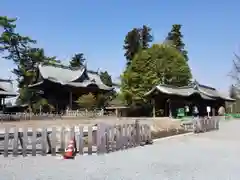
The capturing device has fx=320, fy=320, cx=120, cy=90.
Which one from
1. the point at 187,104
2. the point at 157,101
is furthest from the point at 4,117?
the point at 187,104

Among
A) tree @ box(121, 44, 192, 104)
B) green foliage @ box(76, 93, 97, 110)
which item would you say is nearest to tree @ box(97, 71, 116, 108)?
green foliage @ box(76, 93, 97, 110)

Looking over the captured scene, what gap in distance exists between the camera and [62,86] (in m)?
46.2

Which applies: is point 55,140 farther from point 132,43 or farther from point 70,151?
point 132,43

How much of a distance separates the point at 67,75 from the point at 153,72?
13743 millimetres

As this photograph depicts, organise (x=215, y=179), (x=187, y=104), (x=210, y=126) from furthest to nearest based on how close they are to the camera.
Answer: (x=187, y=104)
(x=210, y=126)
(x=215, y=179)

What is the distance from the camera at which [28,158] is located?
10.5 metres

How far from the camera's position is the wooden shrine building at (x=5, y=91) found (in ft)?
145

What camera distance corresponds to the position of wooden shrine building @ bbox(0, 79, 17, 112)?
44062 millimetres

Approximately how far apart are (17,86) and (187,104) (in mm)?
26774

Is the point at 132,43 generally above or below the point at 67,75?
above

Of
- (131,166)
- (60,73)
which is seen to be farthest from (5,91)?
(131,166)

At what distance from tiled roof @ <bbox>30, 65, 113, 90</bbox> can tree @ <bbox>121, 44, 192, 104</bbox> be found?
4.47m

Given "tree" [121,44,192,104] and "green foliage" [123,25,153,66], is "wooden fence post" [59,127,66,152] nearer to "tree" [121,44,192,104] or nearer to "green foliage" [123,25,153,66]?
"tree" [121,44,192,104]

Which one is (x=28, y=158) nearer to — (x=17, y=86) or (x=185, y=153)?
(x=185, y=153)
